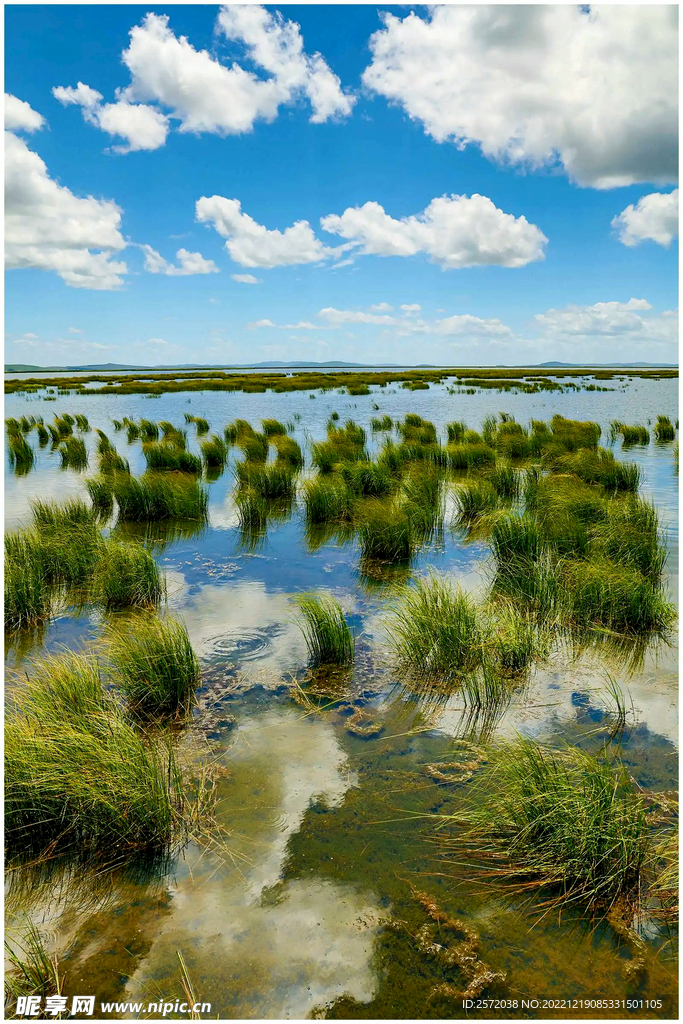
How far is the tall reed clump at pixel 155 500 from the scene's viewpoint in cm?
→ 1405

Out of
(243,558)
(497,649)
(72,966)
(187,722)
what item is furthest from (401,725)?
(243,558)

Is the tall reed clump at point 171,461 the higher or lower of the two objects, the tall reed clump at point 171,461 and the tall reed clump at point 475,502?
the higher

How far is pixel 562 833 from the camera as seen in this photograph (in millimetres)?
4082

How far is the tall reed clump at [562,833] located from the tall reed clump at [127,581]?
6.04 m

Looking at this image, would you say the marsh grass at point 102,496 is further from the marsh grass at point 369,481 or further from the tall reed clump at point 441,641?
the tall reed clump at point 441,641

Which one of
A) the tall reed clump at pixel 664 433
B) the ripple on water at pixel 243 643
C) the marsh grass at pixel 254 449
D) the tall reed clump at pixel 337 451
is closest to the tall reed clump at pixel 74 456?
the marsh grass at pixel 254 449

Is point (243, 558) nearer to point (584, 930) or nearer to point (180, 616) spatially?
point (180, 616)

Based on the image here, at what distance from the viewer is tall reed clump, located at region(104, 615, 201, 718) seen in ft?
20.1

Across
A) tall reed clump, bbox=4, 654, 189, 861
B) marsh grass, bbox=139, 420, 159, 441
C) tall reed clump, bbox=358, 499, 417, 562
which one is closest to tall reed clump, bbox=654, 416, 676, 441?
tall reed clump, bbox=358, 499, 417, 562

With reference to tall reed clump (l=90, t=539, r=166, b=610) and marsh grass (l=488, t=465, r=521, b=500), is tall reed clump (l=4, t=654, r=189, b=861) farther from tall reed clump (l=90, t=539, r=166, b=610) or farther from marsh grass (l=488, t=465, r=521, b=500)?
marsh grass (l=488, t=465, r=521, b=500)

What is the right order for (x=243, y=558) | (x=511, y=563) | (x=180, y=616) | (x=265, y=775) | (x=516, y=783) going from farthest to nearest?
(x=243, y=558) → (x=511, y=563) → (x=180, y=616) → (x=265, y=775) → (x=516, y=783)

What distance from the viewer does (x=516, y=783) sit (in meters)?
4.36

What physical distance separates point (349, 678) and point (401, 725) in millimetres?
1047

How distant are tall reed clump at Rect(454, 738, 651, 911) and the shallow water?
0.21 m
